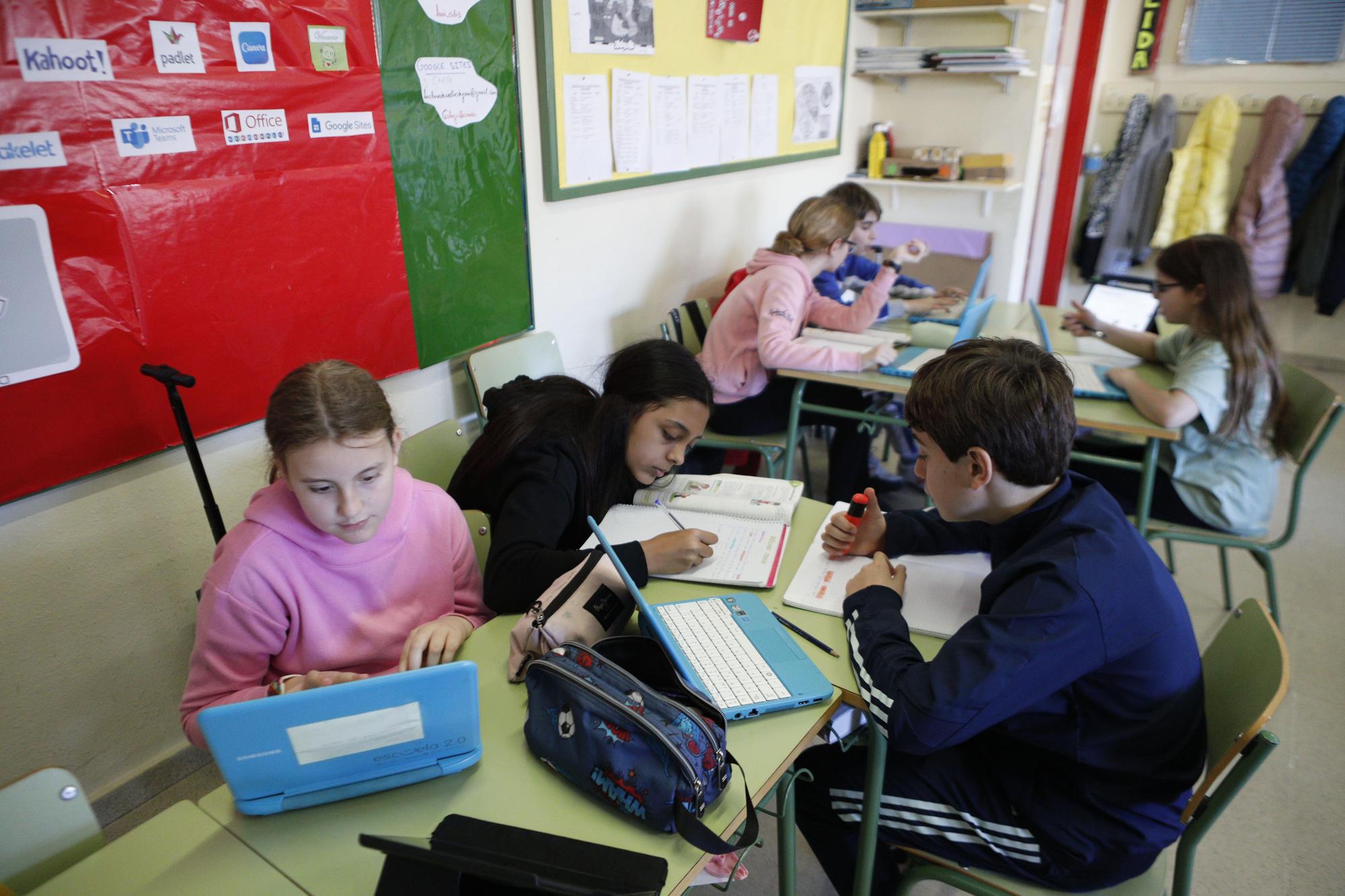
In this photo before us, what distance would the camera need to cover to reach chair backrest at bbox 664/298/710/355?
2.96 m


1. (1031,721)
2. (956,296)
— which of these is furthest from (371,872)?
(956,296)

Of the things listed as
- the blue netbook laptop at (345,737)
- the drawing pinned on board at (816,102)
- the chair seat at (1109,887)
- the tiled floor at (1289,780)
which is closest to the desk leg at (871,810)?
the chair seat at (1109,887)

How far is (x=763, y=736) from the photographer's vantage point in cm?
107

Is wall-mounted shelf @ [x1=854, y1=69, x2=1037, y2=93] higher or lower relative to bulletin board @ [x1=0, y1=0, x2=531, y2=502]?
higher

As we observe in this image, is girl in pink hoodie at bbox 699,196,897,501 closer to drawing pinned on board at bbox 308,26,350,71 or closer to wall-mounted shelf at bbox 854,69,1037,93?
drawing pinned on board at bbox 308,26,350,71

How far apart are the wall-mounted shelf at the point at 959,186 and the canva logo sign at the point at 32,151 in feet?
11.9

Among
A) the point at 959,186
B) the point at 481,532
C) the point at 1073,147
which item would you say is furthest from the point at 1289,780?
the point at 1073,147

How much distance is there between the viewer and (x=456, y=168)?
2.12 metres

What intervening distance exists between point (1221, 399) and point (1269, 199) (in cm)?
309

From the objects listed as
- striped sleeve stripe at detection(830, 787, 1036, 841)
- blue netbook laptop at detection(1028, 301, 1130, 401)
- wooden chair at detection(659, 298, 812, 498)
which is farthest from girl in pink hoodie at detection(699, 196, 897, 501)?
striped sleeve stripe at detection(830, 787, 1036, 841)

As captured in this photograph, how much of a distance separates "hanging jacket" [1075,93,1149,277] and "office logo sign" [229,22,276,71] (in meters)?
4.74

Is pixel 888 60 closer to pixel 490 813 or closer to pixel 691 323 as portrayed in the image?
pixel 691 323

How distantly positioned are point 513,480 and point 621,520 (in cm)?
23

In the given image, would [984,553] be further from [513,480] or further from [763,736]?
[513,480]
